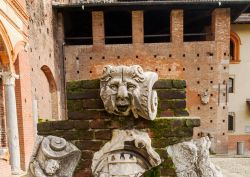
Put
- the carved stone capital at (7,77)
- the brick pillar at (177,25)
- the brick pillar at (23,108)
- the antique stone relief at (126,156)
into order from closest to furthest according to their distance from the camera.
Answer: the antique stone relief at (126,156), the carved stone capital at (7,77), the brick pillar at (23,108), the brick pillar at (177,25)

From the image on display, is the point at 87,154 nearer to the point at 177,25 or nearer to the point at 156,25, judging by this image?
the point at 177,25

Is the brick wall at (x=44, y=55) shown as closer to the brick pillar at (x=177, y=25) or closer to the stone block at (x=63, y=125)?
the brick pillar at (x=177, y=25)

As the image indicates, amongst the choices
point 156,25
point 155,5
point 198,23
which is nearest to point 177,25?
point 155,5

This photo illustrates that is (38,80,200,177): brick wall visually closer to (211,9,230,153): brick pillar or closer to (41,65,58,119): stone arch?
(41,65,58,119): stone arch

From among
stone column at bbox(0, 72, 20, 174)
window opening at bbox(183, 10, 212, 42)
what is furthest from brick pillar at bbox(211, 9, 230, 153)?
stone column at bbox(0, 72, 20, 174)

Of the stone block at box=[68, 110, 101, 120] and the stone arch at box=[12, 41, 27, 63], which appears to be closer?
the stone block at box=[68, 110, 101, 120]

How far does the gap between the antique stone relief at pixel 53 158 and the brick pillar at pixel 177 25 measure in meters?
12.3

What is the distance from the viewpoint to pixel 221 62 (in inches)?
571

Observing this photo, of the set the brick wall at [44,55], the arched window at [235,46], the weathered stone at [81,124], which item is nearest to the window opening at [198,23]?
the arched window at [235,46]

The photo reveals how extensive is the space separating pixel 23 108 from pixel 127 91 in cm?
730

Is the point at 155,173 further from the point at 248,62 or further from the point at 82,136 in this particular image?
the point at 248,62

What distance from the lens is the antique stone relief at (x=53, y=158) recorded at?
8.54 feet

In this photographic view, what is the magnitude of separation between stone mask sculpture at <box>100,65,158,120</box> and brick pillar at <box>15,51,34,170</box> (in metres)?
6.97

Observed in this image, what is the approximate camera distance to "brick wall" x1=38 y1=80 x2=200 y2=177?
2650 millimetres
